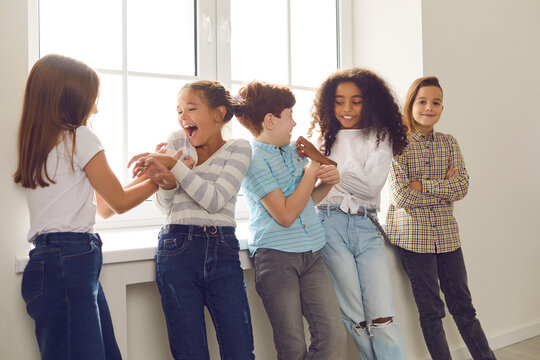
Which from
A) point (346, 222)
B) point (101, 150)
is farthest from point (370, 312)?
point (101, 150)

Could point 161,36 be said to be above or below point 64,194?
above

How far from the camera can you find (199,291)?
1370 mm

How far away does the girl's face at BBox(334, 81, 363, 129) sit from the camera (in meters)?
1.82

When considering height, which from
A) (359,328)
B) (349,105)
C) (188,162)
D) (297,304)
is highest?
(349,105)

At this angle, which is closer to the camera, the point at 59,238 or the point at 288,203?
the point at 59,238

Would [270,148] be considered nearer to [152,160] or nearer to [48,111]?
[152,160]

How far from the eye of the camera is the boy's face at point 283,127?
1.61 metres

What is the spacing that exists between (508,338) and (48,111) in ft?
→ 8.02

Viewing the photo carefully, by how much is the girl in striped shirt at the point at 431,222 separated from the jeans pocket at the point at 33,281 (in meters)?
1.34

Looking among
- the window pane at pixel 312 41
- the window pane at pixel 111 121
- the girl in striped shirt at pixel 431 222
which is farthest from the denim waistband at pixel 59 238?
the window pane at pixel 312 41

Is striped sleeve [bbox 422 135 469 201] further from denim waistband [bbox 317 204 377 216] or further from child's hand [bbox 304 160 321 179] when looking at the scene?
child's hand [bbox 304 160 321 179]

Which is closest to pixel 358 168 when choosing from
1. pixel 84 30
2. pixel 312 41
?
pixel 312 41

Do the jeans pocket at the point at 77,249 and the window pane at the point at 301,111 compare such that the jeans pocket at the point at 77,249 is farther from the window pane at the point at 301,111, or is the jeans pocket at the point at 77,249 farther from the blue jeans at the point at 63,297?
the window pane at the point at 301,111


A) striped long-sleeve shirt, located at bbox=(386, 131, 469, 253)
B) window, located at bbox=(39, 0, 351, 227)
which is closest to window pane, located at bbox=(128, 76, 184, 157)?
window, located at bbox=(39, 0, 351, 227)
